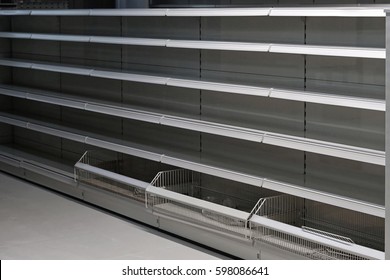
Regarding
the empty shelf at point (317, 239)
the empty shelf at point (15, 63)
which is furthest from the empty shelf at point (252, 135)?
the empty shelf at point (15, 63)

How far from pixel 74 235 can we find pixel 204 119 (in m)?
1.39

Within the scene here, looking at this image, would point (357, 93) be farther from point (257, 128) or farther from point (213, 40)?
point (213, 40)

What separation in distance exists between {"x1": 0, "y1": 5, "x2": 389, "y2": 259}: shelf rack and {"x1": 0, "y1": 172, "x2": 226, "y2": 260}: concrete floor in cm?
22

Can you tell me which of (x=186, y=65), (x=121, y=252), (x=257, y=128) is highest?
(x=186, y=65)

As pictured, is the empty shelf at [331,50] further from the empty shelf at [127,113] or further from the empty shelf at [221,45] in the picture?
the empty shelf at [127,113]

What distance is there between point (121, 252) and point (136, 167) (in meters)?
1.63

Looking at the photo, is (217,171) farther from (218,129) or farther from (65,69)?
(65,69)

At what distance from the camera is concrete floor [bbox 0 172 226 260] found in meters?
5.74

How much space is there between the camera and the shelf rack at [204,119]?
4.82 metres

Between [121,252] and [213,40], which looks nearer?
[121,252]

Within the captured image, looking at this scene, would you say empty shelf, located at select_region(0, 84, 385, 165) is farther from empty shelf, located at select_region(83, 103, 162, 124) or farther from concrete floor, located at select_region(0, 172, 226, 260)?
concrete floor, located at select_region(0, 172, 226, 260)

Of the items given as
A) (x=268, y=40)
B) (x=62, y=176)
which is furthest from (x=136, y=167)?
(x=268, y=40)

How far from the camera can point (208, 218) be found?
5809mm

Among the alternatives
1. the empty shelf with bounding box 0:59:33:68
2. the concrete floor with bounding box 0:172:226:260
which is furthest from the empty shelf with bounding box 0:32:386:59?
the concrete floor with bounding box 0:172:226:260
